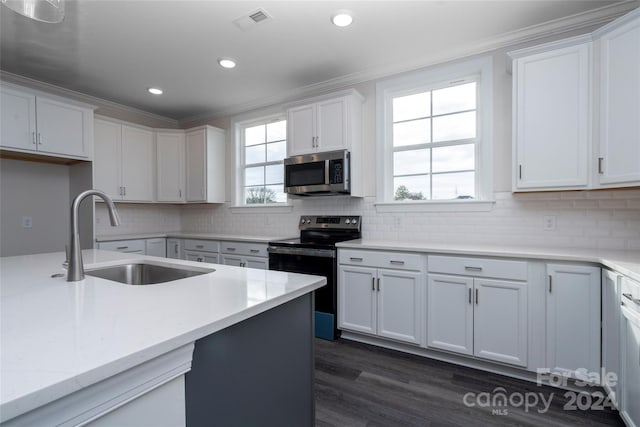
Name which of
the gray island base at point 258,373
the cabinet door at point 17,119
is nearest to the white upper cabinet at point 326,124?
the gray island base at point 258,373

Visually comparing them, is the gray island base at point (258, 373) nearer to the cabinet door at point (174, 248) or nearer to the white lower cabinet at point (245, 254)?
the white lower cabinet at point (245, 254)

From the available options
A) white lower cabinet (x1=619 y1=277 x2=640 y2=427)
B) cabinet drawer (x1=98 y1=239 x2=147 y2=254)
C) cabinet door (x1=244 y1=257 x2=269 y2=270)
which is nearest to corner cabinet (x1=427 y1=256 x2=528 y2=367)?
white lower cabinet (x1=619 y1=277 x2=640 y2=427)

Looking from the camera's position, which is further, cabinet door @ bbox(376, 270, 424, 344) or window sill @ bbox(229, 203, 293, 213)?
window sill @ bbox(229, 203, 293, 213)

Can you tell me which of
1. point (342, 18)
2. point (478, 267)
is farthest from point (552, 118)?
point (342, 18)

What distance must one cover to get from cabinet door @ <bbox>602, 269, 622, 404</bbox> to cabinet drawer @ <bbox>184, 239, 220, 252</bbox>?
352 cm

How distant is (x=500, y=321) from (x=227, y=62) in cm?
328

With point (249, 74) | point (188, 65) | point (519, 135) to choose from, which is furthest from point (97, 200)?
point (519, 135)

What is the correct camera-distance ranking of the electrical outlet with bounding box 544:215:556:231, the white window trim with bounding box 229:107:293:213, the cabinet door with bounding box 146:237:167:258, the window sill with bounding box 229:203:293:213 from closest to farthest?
the electrical outlet with bounding box 544:215:556:231
the window sill with bounding box 229:203:293:213
the cabinet door with bounding box 146:237:167:258
the white window trim with bounding box 229:107:293:213

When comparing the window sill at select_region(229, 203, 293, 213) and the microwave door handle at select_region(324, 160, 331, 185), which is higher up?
the microwave door handle at select_region(324, 160, 331, 185)

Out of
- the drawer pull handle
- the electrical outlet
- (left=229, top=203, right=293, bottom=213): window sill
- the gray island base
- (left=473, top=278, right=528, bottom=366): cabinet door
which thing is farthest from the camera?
(left=229, top=203, right=293, bottom=213): window sill

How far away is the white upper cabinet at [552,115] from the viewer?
217 centimetres

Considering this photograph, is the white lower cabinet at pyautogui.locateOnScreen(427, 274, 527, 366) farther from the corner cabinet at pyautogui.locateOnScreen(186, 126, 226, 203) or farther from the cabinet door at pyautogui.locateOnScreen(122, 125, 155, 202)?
the cabinet door at pyautogui.locateOnScreen(122, 125, 155, 202)

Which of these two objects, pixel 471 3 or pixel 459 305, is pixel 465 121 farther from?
pixel 459 305

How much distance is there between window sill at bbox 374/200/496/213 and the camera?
277 centimetres
